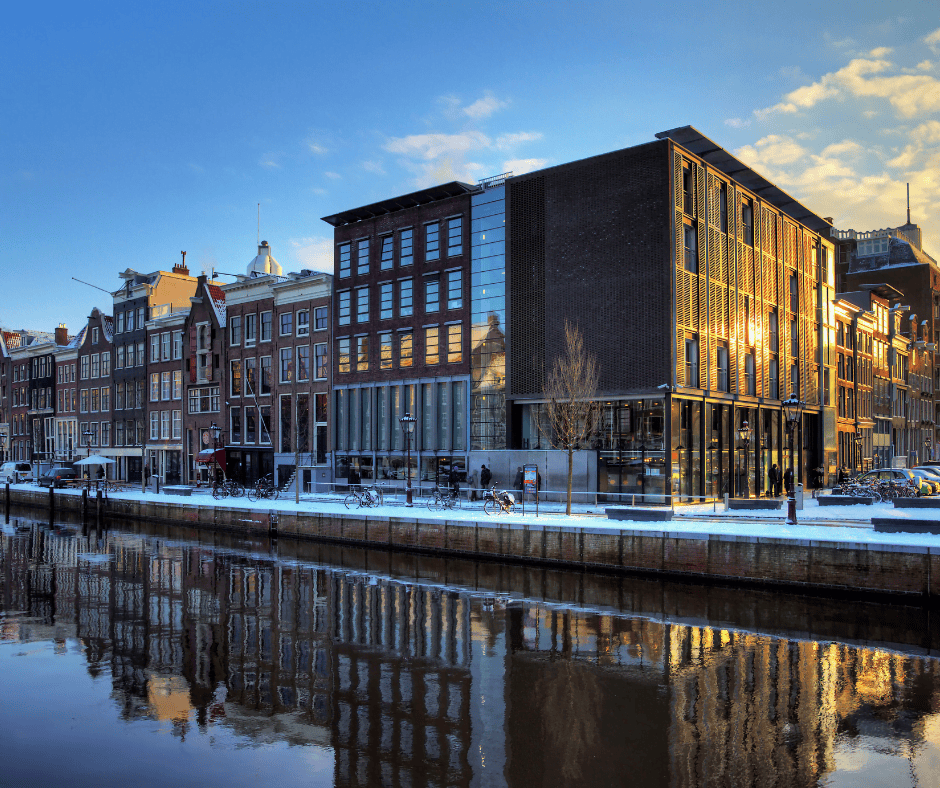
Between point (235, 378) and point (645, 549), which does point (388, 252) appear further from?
point (645, 549)

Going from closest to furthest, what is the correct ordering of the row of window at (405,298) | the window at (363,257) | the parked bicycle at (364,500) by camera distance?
the parked bicycle at (364,500)
the row of window at (405,298)
the window at (363,257)

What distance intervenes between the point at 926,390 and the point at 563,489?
65.0m

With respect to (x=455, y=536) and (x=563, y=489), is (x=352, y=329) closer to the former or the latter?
(x=563, y=489)

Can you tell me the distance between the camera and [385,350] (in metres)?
Answer: 50.2

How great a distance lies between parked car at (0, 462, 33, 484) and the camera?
7163cm

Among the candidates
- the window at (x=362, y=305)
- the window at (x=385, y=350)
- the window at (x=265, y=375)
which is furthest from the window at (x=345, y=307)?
the window at (x=265, y=375)

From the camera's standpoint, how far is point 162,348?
68.4 meters

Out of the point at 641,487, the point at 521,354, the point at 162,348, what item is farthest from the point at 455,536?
the point at 162,348

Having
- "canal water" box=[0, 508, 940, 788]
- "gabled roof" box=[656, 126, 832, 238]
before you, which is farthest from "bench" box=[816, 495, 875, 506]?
"gabled roof" box=[656, 126, 832, 238]

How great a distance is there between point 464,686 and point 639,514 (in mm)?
15351

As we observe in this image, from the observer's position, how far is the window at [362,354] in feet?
169

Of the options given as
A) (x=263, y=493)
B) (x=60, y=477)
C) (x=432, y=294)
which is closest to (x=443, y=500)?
(x=263, y=493)

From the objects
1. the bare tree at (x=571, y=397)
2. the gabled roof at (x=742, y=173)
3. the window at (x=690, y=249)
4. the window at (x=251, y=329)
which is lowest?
the bare tree at (x=571, y=397)

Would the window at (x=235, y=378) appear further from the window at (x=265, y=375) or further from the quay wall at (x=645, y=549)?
the quay wall at (x=645, y=549)
